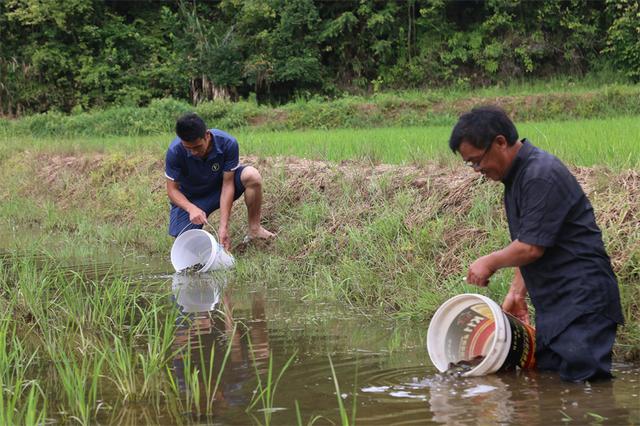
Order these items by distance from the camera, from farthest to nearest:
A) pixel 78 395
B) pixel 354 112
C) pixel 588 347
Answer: pixel 354 112, pixel 588 347, pixel 78 395

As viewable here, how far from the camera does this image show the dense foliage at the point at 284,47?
2038 centimetres

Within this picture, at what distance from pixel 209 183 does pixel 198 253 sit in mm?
600

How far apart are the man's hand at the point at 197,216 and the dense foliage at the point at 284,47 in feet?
45.7

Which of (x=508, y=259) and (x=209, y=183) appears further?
(x=209, y=183)

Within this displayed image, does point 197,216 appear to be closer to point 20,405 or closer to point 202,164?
point 202,164

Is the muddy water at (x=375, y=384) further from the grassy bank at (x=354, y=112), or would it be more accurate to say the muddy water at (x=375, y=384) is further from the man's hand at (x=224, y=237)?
the grassy bank at (x=354, y=112)

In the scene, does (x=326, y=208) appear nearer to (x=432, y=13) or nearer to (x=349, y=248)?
(x=349, y=248)

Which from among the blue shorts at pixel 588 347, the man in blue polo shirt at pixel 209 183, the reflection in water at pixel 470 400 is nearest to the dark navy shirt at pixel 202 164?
the man in blue polo shirt at pixel 209 183

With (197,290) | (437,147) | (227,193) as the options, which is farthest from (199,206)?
(437,147)

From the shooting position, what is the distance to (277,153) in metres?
9.56

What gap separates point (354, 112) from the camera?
17.2m

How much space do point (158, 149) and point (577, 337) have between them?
850 cm

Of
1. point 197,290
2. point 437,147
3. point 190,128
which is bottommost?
point 197,290

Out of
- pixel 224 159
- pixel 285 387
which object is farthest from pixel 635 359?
pixel 224 159
